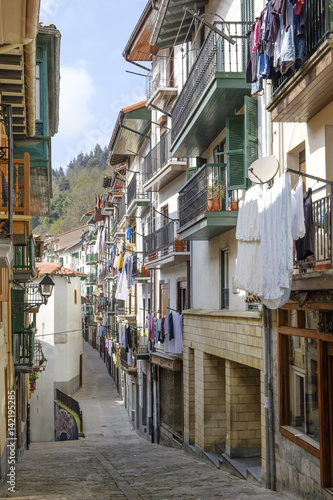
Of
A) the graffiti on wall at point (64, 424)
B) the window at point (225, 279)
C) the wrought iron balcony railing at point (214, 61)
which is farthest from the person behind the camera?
the graffiti on wall at point (64, 424)

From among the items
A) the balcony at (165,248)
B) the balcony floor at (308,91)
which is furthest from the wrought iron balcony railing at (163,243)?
the balcony floor at (308,91)

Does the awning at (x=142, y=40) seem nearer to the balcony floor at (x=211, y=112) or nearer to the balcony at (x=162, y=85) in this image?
the balcony at (x=162, y=85)

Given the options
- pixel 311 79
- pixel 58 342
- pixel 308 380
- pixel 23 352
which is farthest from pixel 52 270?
pixel 311 79

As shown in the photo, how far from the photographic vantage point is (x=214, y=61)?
556 inches

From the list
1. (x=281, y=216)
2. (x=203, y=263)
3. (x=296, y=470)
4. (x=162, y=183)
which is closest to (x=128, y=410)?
(x=162, y=183)

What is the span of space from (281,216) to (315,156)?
165cm

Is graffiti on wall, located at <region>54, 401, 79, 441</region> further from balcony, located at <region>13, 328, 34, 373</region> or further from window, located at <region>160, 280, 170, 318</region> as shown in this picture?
balcony, located at <region>13, 328, 34, 373</region>

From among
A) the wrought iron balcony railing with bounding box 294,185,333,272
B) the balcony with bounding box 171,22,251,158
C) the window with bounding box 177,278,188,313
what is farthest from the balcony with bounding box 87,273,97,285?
the wrought iron balcony railing with bounding box 294,185,333,272

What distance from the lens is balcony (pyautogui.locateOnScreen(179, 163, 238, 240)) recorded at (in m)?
14.7

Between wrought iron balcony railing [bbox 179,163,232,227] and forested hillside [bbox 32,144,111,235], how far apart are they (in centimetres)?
9676

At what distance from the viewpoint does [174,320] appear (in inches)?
826

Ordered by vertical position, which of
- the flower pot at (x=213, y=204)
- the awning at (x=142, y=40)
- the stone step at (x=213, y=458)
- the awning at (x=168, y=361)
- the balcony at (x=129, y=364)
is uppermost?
the awning at (x=142, y=40)

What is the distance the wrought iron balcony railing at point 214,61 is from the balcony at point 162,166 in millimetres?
4847

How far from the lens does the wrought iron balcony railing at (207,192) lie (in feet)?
49.1
